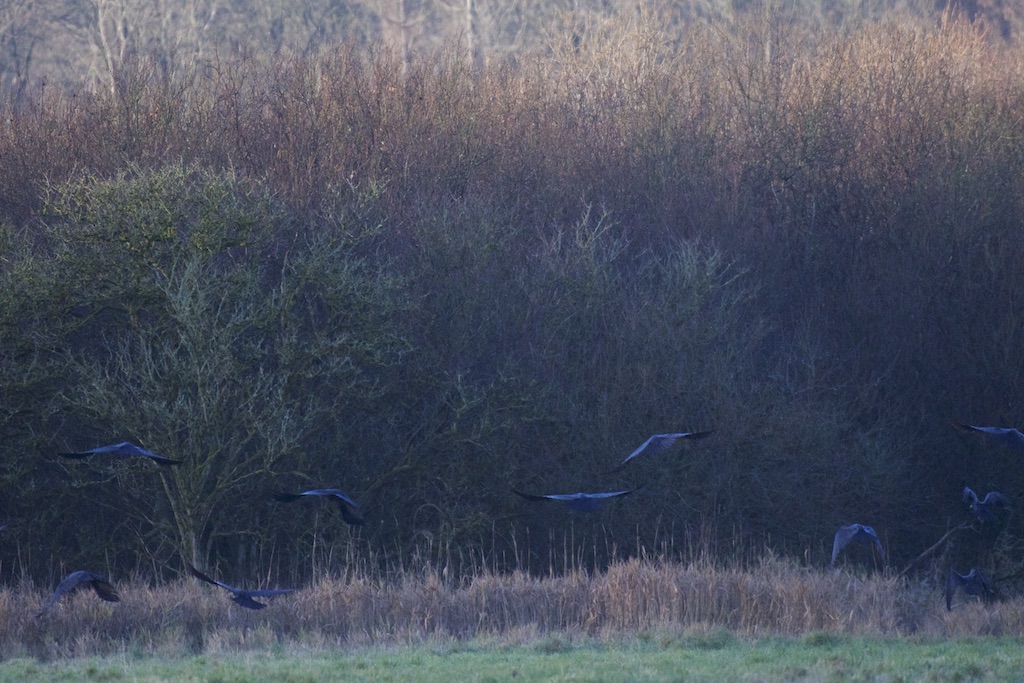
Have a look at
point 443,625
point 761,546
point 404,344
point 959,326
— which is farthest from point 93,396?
point 959,326

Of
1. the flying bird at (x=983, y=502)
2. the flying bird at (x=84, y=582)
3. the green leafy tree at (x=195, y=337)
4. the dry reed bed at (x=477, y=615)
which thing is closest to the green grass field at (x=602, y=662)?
the dry reed bed at (x=477, y=615)

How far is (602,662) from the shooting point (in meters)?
6.32

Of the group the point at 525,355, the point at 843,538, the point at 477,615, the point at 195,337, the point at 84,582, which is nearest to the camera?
the point at 84,582

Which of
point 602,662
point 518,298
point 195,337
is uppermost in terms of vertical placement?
point 195,337

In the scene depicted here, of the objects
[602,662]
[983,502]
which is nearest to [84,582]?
[602,662]

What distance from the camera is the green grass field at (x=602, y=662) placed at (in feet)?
19.4

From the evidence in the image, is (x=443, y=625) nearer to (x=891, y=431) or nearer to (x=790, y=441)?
(x=790, y=441)

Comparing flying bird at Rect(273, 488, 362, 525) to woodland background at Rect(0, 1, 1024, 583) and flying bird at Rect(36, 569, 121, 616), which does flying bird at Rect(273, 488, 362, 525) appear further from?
woodland background at Rect(0, 1, 1024, 583)

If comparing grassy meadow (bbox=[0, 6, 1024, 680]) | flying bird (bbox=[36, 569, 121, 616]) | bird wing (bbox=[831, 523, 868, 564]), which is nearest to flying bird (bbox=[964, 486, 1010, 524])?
grassy meadow (bbox=[0, 6, 1024, 680])

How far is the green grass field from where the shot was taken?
19.4 ft

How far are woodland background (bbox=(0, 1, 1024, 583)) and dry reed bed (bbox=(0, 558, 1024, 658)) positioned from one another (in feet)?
7.11

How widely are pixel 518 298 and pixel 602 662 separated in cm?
892

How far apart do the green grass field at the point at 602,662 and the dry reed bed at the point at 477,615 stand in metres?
0.33

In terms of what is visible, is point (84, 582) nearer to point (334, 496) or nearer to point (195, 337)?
point (334, 496)
